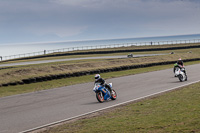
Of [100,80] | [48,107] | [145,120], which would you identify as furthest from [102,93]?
[145,120]

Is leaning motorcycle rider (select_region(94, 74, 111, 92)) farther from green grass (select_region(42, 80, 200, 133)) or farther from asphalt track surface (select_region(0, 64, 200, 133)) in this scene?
green grass (select_region(42, 80, 200, 133))

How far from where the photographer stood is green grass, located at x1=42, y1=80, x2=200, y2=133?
29.6 ft

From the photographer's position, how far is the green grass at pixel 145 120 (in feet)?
29.6

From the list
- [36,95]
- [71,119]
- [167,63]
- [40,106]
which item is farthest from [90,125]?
[167,63]

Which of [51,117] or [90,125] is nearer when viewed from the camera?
[90,125]

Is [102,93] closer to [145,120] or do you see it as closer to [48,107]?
[48,107]

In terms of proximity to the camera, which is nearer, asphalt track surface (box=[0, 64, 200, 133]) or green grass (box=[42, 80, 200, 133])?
green grass (box=[42, 80, 200, 133])

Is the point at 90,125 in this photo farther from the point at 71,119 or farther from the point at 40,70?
the point at 40,70

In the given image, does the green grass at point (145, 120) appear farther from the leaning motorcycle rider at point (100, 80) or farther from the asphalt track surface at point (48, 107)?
the leaning motorcycle rider at point (100, 80)

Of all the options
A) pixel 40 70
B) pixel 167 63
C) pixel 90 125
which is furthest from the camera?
pixel 167 63

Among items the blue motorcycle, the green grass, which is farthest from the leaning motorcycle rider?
the green grass

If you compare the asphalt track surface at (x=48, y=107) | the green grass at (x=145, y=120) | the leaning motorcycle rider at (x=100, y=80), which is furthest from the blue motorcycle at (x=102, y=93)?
the green grass at (x=145, y=120)

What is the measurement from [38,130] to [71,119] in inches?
70.0

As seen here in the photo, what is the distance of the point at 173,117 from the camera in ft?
34.1
